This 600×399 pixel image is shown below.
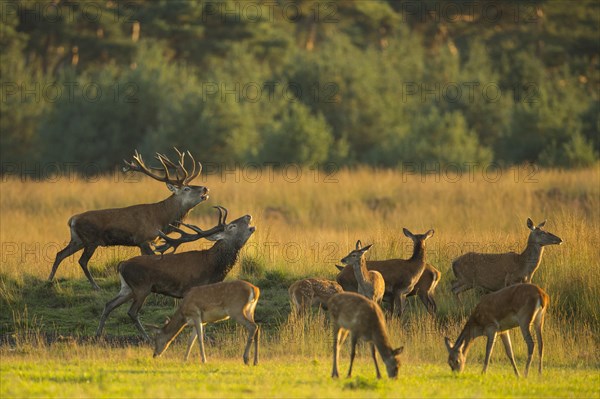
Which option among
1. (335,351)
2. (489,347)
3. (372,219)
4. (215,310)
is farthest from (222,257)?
(372,219)

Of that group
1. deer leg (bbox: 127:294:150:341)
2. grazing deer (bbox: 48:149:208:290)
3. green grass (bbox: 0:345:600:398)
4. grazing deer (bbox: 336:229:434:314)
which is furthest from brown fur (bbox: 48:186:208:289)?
green grass (bbox: 0:345:600:398)

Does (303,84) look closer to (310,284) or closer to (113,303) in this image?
(310,284)

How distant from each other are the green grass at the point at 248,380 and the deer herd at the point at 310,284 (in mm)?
319

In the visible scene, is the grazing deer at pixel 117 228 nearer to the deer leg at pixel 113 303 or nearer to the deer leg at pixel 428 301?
the deer leg at pixel 113 303

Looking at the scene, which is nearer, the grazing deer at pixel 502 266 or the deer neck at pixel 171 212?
the grazing deer at pixel 502 266

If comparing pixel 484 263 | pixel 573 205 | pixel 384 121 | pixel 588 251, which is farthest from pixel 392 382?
pixel 384 121

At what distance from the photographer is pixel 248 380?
35.1 feet

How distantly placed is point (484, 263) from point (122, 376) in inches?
262

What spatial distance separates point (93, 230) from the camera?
17156mm

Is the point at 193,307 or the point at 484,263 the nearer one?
the point at 193,307

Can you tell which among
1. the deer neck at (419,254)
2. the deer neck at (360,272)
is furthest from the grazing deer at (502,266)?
the deer neck at (360,272)

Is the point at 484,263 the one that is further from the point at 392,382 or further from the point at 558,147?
the point at 558,147

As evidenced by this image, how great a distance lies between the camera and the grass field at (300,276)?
10.7 metres

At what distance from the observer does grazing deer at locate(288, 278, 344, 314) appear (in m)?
14.9
